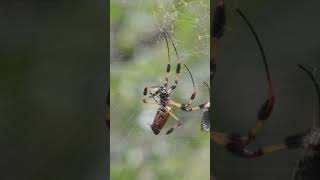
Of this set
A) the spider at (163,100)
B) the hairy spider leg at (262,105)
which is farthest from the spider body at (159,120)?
the hairy spider leg at (262,105)

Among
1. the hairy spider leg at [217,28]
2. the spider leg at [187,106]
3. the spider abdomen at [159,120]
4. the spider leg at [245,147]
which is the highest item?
the hairy spider leg at [217,28]

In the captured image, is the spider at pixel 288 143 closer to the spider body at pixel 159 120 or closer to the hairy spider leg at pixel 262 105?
the hairy spider leg at pixel 262 105

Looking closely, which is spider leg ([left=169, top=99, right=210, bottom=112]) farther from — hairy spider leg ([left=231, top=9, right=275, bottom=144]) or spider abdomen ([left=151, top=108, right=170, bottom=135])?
hairy spider leg ([left=231, top=9, right=275, bottom=144])

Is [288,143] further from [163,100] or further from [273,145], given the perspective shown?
[163,100]
